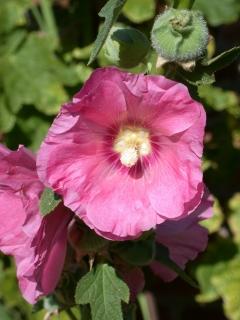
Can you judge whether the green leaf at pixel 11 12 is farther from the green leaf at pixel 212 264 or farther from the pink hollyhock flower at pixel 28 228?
the pink hollyhock flower at pixel 28 228

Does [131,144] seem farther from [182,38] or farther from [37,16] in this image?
[37,16]

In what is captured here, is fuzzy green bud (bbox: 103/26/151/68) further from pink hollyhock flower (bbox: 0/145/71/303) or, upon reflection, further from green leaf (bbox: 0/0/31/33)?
green leaf (bbox: 0/0/31/33)

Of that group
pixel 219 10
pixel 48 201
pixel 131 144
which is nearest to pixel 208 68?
pixel 131 144

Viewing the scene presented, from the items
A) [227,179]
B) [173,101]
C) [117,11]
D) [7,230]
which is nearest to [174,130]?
[173,101]

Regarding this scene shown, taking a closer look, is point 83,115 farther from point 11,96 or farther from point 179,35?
point 11,96

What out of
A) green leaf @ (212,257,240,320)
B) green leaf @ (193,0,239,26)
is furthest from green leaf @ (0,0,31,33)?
green leaf @ (212,257,240,320)
